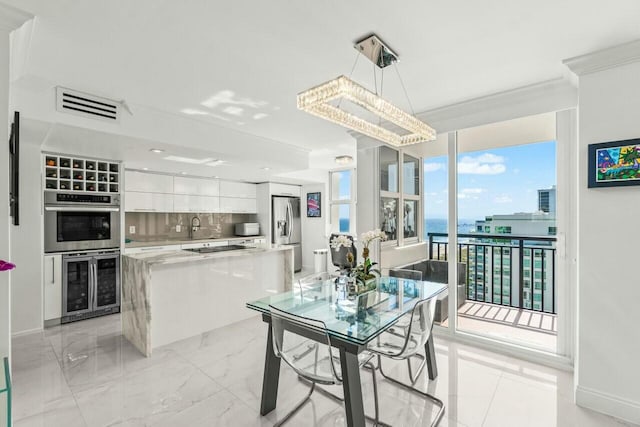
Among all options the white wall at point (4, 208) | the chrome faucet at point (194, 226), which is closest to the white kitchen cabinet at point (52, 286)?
the chrome faucet at point (194, 226)

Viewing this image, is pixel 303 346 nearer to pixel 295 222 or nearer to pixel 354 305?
pixel 354 305

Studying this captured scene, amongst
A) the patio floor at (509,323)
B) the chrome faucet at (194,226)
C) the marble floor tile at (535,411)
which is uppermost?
the chrome faucet at (194,226)

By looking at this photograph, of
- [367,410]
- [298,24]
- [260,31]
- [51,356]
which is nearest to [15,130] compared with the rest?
[260,31]

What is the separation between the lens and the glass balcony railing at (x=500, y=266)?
3344mm

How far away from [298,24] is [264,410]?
7.93ft

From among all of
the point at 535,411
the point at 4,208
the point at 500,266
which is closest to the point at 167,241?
the point at 4,208

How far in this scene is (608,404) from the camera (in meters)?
2.04

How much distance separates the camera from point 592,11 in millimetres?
1662

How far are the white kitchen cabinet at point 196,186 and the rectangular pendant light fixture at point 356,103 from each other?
13.6 feet

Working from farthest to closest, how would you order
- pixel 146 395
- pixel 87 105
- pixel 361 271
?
pixel 87 105, pixel 361 271, pixel 146 395

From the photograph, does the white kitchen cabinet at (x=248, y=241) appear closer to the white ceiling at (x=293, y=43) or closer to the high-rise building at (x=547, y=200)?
the white ceiling at (x=293, y=43)

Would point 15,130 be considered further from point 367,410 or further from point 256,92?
point 367,410

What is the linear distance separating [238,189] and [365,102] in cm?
490

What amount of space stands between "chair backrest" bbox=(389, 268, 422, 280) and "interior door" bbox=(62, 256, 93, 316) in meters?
3.78
